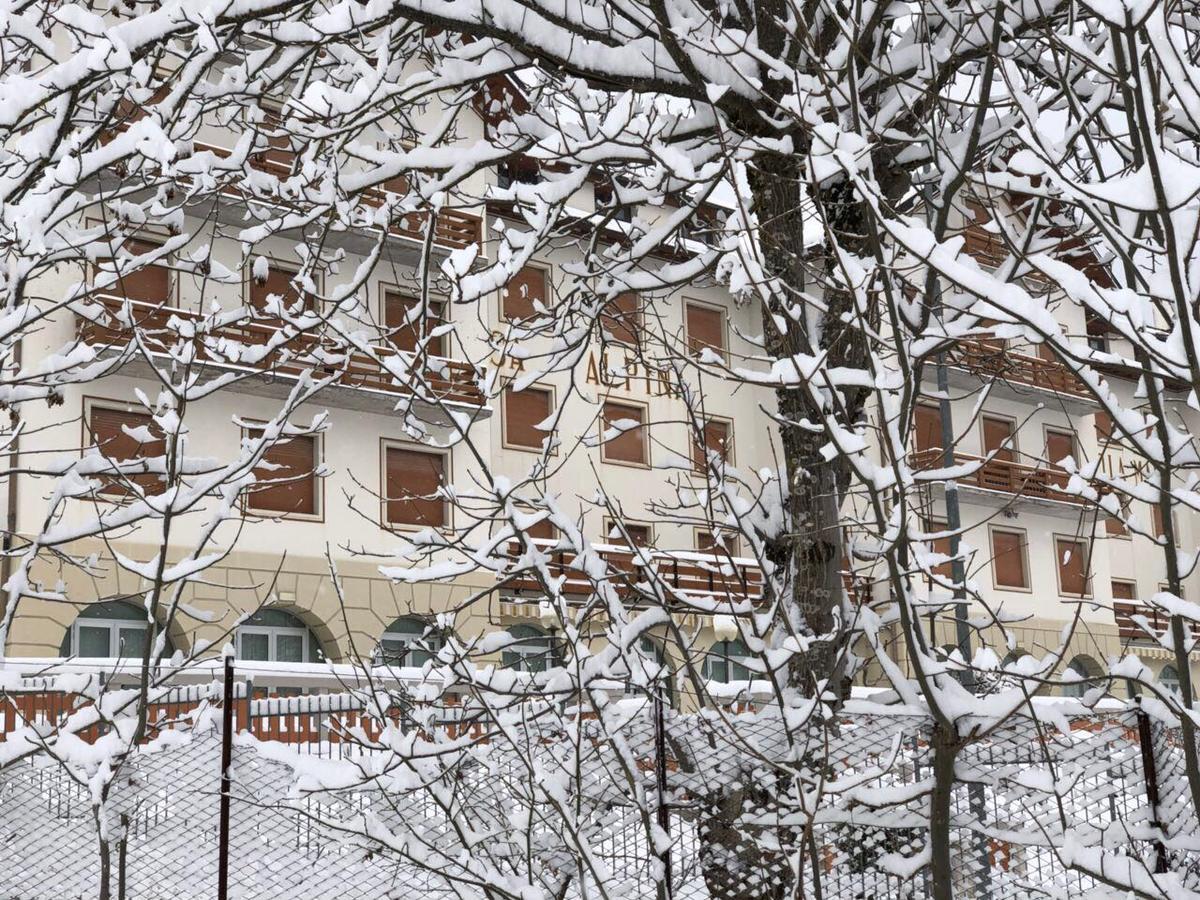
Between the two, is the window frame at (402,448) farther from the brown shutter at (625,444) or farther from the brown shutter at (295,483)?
the brown shutter at (625,444)

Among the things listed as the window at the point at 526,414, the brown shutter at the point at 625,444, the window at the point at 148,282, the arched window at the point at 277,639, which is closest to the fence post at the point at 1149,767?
the window at the point at 148,282

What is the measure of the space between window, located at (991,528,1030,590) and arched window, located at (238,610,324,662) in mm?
14499

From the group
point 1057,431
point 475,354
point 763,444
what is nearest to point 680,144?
point 475,354

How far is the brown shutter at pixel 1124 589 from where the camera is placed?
32.6m

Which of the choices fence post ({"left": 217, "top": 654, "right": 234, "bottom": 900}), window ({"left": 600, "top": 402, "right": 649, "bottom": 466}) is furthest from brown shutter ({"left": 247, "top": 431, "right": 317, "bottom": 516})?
fence post ({"left": 217, "top": 654, "right": 234, "bottom": 900})

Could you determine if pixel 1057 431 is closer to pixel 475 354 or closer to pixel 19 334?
pixel 475 354

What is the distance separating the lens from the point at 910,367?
260 cm

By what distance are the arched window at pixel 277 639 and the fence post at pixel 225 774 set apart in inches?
560

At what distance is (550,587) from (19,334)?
6.52ft

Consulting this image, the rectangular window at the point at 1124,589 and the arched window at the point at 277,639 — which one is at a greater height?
the rectangular window at the point at 1124,589

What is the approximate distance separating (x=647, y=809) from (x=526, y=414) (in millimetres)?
20096

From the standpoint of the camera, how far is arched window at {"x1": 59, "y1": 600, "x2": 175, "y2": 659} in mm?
17984

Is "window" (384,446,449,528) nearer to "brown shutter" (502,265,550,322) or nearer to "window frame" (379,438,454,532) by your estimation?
"window frame" (379,438,454,532)

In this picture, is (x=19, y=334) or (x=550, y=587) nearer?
(x=550, y=587)
